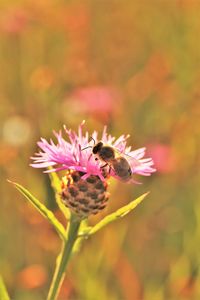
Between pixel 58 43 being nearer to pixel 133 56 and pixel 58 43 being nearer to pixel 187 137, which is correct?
pixel 133 56

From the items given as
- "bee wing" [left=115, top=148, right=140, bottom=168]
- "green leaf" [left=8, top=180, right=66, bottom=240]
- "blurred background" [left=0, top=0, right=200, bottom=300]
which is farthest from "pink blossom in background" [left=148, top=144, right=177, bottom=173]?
"green leaf" [left=8, top=180, right=66, bottom=240]

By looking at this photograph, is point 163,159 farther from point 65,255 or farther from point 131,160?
point 65,255

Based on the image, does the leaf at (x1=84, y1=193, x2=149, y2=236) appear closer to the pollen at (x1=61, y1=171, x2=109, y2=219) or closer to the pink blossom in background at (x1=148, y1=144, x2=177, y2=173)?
the pollen at (x1=61, y1=171, x2=109, y2=219)

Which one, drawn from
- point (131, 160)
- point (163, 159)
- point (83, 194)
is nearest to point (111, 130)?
point (163, 159)

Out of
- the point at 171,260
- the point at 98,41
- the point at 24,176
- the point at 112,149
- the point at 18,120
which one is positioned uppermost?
the point at 98,41

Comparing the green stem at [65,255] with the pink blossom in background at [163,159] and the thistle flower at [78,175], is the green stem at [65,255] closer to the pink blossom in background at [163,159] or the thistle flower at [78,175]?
the thistle flower at [78,175]

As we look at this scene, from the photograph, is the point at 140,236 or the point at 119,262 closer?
the point at 119,262

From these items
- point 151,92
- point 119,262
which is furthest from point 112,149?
point 151,92
